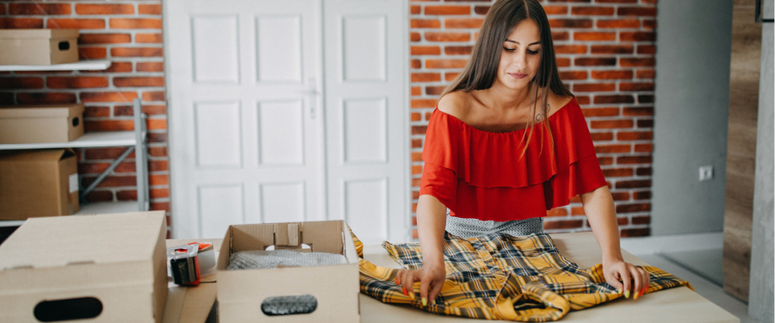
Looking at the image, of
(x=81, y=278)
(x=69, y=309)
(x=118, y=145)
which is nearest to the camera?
(x=81, y=278)

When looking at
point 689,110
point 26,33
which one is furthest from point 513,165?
point 689,110

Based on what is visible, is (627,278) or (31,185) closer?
(627,278)

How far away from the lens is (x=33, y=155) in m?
→ 2.66

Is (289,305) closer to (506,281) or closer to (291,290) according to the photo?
(291,290)

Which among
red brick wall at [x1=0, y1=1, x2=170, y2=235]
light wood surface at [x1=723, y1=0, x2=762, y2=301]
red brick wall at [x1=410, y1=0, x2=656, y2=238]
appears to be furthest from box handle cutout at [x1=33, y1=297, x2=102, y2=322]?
light wood surface at [x1=723, y1=0, x2=762, y2=301]

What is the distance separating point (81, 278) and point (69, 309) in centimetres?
15

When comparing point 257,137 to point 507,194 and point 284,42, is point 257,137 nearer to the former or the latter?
point 284,42

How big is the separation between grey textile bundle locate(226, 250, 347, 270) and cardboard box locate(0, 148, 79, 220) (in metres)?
1.92

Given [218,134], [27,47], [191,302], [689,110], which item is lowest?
[191,302]

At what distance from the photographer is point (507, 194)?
1.48 metres

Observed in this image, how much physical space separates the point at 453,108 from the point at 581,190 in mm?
379

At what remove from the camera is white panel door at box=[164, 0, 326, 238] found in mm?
3086

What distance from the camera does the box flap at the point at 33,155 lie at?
2.61 meters

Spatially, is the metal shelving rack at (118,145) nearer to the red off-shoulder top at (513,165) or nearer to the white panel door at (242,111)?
the white panel door at (242,111)
